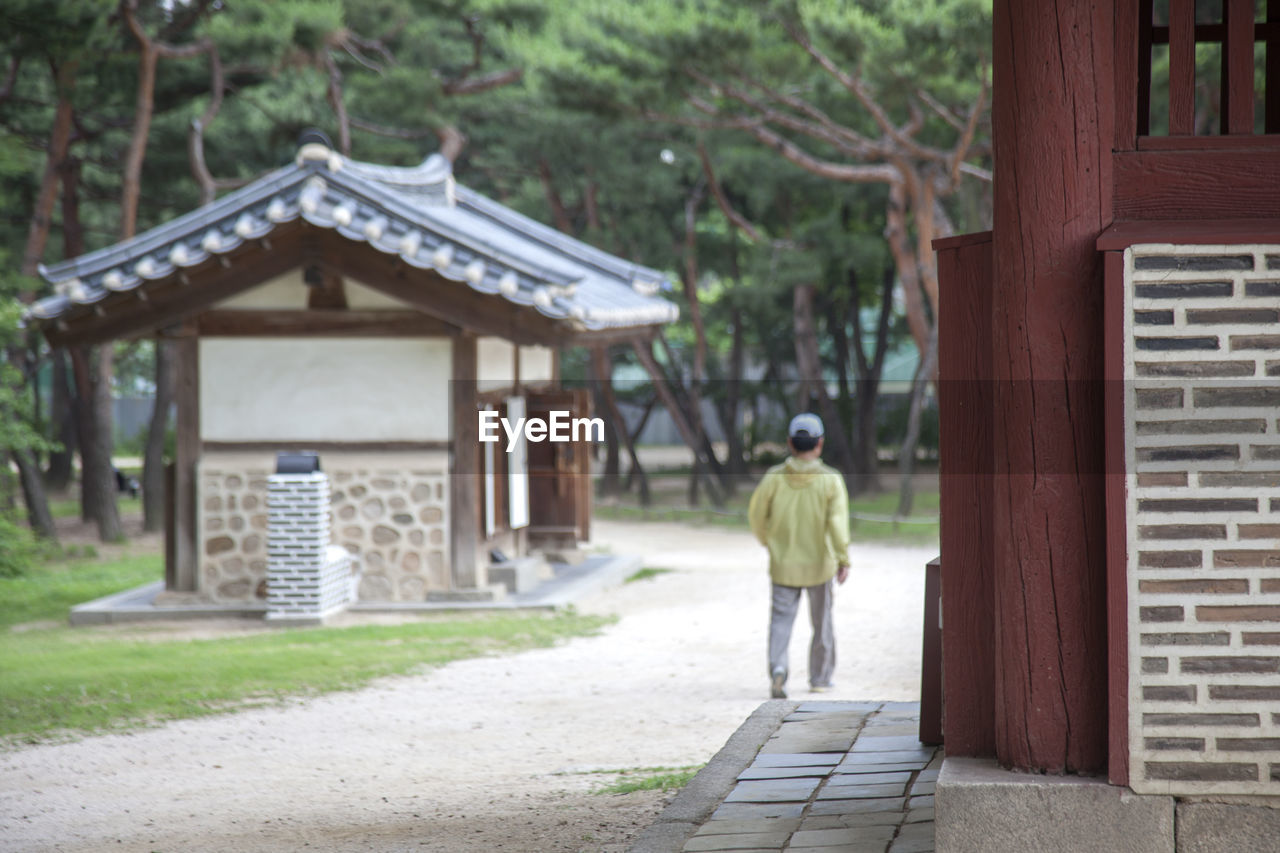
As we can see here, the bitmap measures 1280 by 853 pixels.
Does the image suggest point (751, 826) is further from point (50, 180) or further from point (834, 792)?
point (50, 180)

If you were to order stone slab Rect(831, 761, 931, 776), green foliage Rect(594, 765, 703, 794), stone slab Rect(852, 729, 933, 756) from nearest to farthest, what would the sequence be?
stone slab Rect(831, 761, 931, 776), stone slab Rect(852, 729, 933, 756), green foliage Rect(594, 765, 703, 794)

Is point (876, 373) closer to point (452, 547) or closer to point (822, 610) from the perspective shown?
point (452, 547)

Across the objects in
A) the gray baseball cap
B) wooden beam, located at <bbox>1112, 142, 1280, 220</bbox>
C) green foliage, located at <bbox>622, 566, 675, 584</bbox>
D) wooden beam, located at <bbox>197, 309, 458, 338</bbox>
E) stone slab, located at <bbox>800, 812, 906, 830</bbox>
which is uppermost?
wooden beam, located at <bbox>197, 309, 458, 338</bbox>

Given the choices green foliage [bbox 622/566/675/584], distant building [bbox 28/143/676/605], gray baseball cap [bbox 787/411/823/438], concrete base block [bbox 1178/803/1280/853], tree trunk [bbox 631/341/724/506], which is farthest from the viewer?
tree trunk [bbox 631/341/724/506]

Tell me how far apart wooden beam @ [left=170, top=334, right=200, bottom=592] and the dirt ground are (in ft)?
11.4

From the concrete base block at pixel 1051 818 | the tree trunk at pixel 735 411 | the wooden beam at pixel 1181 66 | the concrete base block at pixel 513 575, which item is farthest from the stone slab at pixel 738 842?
the tree trunk at pixel 735 411

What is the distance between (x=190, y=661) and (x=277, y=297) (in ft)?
11.7

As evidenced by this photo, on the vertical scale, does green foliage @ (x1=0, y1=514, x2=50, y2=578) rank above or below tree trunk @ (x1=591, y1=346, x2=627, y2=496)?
below

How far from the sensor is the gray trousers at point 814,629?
7766 mm

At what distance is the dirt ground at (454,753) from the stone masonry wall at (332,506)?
191cm

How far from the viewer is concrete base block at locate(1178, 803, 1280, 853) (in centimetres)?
355

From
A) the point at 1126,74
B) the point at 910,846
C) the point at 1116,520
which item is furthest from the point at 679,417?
the point at 1116,520

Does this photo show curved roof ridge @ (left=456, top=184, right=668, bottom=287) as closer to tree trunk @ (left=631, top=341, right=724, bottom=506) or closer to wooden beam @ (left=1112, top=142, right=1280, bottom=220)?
tree trunk @ (left=631, top=341, right=724, bottom=506)

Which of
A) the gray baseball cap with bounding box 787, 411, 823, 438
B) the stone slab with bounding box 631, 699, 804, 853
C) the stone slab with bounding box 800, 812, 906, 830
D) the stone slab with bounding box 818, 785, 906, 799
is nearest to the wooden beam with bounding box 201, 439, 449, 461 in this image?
the gray baseball cap with bounding box 787, 411, 823, 438
